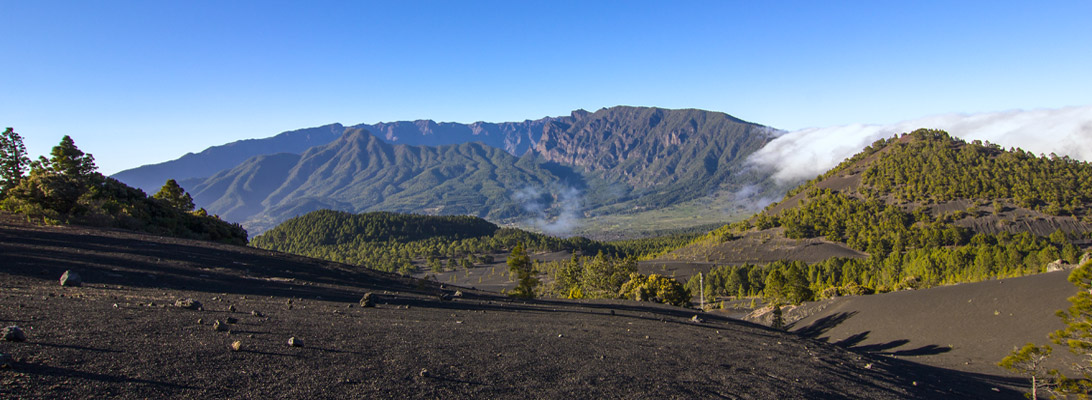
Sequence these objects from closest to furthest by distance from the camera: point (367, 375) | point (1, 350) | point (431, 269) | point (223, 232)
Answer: point (1, 350)
point (367, 375)
point (223, 232)
point (431, 269)

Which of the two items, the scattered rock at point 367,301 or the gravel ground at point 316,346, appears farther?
the scattered rock at point 367,301

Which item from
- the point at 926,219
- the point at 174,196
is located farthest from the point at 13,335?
the point at 926,219

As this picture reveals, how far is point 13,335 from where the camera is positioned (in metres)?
7.32

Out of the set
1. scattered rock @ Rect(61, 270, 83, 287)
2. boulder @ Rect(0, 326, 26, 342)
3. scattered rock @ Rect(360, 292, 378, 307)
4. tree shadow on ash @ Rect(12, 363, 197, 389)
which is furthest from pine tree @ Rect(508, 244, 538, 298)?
tree shadow on ash @ Rect(12, 363, 197, 389)

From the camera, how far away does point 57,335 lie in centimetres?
794

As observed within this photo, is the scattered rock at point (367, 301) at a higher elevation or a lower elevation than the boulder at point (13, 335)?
lower

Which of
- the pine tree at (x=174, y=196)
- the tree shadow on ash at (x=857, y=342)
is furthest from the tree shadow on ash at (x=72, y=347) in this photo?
the pine tree at (x=174, y=196)

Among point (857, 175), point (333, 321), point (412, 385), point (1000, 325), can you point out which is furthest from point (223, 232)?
point (857, 175)

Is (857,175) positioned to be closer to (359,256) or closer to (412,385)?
(359,256)

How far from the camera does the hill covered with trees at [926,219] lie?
94625 millimetres

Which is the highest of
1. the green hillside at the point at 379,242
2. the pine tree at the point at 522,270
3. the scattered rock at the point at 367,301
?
the scattered rock at the point at 367,301

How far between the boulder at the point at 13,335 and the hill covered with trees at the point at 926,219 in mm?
92870

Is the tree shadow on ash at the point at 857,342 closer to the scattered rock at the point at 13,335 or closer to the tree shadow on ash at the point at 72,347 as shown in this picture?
the tree shadow on ash at the point at 72,347

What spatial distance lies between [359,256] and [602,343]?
15623 cm
